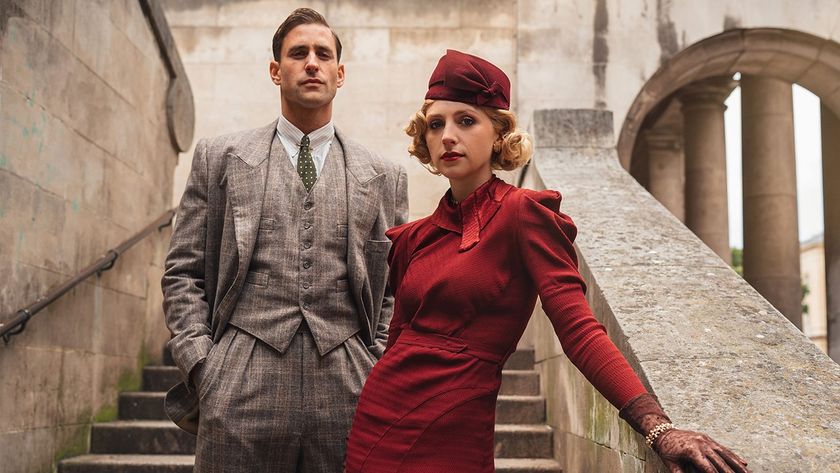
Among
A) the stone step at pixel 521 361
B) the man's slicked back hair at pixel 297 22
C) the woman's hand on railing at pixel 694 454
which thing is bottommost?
the woman's hand on railing at pixel 694 454

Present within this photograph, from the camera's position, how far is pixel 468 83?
81.9 inches

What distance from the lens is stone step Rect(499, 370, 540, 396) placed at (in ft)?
17.7

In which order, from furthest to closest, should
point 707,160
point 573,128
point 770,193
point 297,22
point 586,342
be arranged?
point 707,160 → point 770,193 → point 573,128 → point 297,22 → point 586,342

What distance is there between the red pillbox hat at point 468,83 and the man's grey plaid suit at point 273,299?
546 millimetres

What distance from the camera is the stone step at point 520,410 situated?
16.6 feet

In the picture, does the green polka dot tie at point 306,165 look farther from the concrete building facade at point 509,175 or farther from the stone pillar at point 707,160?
the stone pillar at point 707,160

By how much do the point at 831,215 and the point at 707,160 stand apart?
10.2 ft

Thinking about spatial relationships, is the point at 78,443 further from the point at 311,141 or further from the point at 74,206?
the point at 311,141

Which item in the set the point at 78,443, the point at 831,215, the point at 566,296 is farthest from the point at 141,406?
the point at 831,215

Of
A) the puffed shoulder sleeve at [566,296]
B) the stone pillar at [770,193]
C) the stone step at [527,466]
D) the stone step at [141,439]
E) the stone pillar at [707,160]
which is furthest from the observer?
the stone pillar at [707,160]

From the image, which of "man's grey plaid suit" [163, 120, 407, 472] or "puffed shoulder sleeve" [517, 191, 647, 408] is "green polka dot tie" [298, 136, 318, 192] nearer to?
"man's grey plaid suit" [163, 120, 407, 472]

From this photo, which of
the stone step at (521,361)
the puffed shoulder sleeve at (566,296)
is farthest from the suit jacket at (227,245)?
the stone step at (521,361)

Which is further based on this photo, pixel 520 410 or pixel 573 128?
pixel 573 128

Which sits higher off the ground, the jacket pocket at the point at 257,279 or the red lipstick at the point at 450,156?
the red lipstick at the point at 450,156
